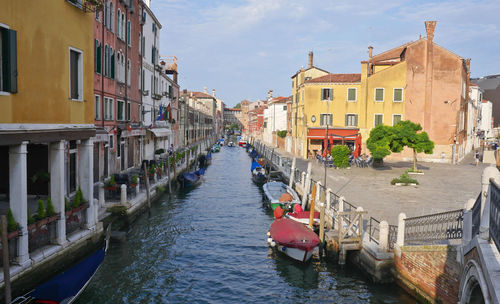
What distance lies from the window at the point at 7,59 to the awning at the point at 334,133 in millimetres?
34110

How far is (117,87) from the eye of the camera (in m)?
24.5

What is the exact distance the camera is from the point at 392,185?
24.0 metres

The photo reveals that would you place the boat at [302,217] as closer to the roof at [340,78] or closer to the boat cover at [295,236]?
the boat cover at [295,236]

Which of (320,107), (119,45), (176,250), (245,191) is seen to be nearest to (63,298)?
(176,250)

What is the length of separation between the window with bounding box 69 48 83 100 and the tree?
78.0ft

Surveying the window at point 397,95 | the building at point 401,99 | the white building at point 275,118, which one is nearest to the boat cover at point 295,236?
the building at point 401,99

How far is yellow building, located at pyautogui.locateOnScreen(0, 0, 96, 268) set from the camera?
9461 millimetres

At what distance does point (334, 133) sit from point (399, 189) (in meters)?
18.7

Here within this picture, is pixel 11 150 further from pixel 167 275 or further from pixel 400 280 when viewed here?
pixel 400 280

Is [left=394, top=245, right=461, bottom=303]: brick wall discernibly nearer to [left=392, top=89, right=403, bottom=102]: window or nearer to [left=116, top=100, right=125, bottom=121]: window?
[left=116, top=100, right=125, bottom=121]: window

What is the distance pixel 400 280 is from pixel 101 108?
17.0 meters

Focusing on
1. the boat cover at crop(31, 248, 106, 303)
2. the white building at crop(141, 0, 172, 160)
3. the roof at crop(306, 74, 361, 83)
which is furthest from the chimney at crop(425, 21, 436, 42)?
the boat cover at crop(31, 248, 106, 303)

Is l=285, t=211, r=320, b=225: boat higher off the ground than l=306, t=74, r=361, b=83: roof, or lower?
lower

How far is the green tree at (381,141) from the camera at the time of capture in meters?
30.9
